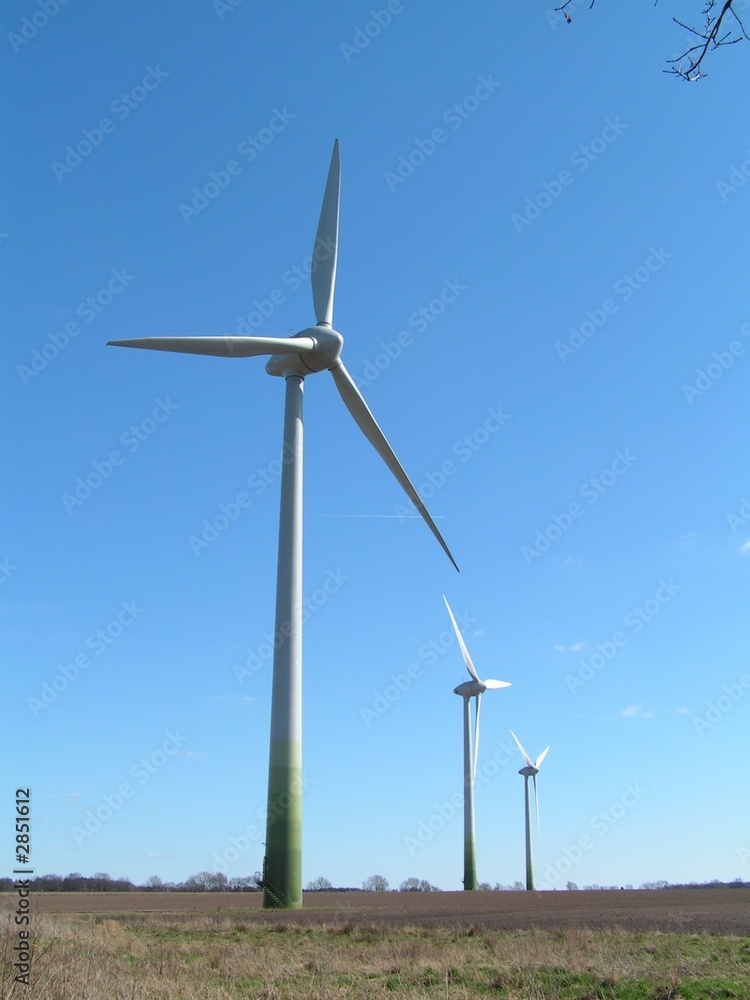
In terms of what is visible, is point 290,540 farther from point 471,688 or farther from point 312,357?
point 471,688

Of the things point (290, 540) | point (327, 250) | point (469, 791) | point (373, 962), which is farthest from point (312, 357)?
point (469, 791)

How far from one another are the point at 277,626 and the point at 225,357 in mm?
10784

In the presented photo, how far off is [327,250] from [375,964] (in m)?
31.8

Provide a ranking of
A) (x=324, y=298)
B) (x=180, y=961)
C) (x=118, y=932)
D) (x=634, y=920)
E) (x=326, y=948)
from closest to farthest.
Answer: (x=180, y=961) → (x=326, y=948) → (x=118, y=932) → (x=634, y=920) → (x=324, y=298)

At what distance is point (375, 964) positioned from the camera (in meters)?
17.0

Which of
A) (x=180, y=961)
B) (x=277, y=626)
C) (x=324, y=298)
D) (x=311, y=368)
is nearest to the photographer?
(x=180, y=961)

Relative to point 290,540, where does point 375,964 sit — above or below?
below

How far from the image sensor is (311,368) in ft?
125

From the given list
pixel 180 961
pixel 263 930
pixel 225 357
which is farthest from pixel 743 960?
pixel 225 357

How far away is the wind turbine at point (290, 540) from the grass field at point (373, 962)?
5639mm

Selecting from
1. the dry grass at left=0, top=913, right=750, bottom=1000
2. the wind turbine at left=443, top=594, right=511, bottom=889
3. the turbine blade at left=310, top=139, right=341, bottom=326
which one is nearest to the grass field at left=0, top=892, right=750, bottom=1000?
the dry grass at left=0, top=913, right=750, bottom=1000

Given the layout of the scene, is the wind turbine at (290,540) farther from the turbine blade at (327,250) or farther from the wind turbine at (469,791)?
the wind turbine at (469,791)

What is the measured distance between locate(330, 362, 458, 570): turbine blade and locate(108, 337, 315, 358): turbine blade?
2.51 m

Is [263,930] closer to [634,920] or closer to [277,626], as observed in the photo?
[277,626]
